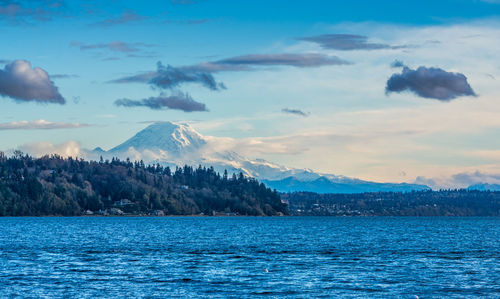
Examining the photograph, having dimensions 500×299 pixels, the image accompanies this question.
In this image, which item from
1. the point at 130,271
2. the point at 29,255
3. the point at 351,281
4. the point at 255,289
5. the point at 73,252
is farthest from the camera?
the point at 73,252

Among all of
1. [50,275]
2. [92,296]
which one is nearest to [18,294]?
[92,296]

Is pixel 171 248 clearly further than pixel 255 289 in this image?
Yes

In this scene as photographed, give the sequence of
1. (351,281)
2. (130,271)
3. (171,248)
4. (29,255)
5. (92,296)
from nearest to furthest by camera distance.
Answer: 1. (92,296)
2. (351,281)
3. (130,271)
4. (29,255)
5. (171,248)

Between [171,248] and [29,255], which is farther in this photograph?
[171,248]

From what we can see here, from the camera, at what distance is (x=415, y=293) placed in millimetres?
80375

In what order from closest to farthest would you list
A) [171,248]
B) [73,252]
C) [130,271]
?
[130,271] → [73,252] → [171,248]

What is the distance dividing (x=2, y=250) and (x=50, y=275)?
5329 cm

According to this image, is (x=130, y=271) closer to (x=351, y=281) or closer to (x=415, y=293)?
(x=351, y=281)

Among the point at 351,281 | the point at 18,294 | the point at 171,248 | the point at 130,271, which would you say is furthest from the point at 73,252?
the point at 351,281

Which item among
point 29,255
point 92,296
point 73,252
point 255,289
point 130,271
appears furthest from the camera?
point 73,252

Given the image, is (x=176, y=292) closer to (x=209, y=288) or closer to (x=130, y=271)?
(x=209, y=288)

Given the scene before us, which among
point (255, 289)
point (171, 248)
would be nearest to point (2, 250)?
point (171, 248)

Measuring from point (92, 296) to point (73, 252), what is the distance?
63.4 m

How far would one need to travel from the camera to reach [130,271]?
328ft
